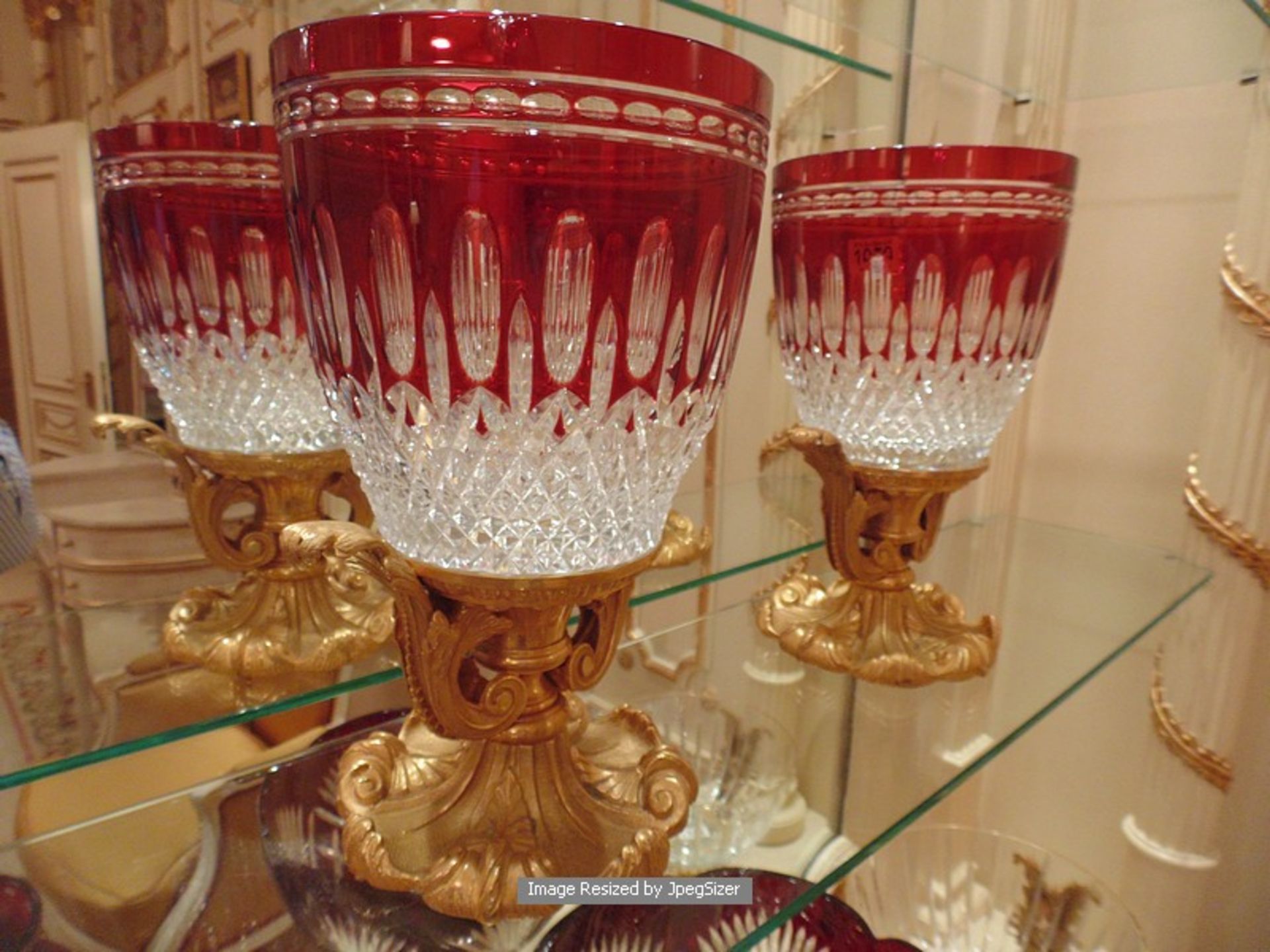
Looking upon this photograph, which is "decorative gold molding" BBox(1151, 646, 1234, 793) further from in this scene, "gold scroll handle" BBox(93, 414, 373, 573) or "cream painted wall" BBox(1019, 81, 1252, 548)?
"gold scroll handle" BBox(93, 414, 373, 573)

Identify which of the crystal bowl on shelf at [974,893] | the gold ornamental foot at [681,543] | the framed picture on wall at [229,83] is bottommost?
the crystal bowl on shelf at [974,893]

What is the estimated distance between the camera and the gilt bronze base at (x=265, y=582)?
1.21ft

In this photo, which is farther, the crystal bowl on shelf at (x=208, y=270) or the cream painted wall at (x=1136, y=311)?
the cream painted wall at (x=1136, y=311)

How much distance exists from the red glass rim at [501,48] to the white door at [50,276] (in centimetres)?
29

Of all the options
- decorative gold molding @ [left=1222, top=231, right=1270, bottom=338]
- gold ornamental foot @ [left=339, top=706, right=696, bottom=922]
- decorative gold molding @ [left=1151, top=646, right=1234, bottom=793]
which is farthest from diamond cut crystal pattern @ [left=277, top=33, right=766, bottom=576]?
decorative gold molding @ [left=1151, top=646, right=1234, bottom=793]

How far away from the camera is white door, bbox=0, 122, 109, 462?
1.35 feet

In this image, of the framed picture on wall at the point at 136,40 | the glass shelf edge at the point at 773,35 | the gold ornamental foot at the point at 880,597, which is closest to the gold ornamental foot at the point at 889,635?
the gold ornamental foot at the point at 880,597

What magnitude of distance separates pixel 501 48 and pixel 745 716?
43 centimetres

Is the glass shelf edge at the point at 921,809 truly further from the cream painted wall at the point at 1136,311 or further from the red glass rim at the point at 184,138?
the red glass rim at the point at 184,138

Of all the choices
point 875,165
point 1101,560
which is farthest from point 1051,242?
point 1101,560

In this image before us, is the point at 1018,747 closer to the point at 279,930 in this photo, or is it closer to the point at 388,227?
the point at 279,930

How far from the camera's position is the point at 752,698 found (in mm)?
542

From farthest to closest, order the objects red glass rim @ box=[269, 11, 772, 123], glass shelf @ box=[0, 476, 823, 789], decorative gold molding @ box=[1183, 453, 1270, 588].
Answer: decorative gold molding @ box=[1183, 453, 1270, 588], glass shelf @ box=[0, 476, 823, 789], red glass rim @ box=[269, 11, 772, 123]

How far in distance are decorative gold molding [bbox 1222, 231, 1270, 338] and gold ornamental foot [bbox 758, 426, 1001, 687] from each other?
0.99 feet
